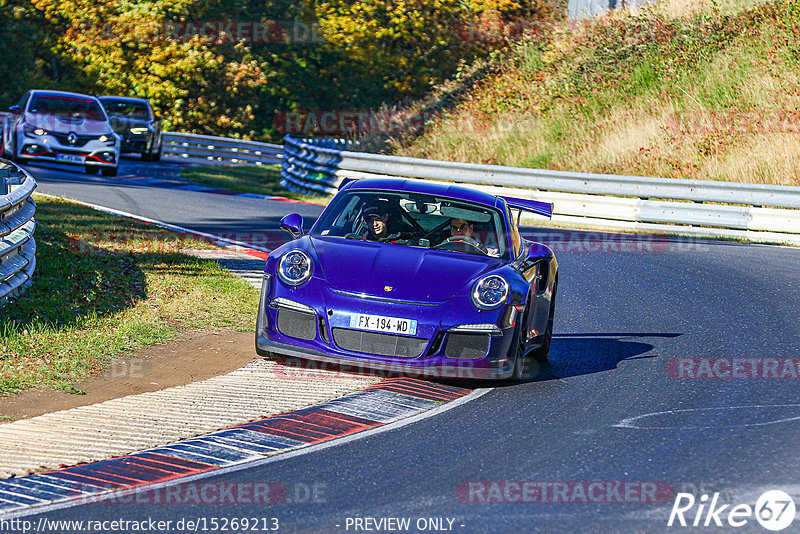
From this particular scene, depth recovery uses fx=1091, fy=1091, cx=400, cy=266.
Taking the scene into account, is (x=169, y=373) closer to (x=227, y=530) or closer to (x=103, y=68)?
(x=227, y=530)

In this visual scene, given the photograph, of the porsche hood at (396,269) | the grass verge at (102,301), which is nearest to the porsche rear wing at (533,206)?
the porsche hood at (396,269)

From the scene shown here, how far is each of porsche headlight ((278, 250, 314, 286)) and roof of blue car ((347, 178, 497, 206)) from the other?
1.32 metres

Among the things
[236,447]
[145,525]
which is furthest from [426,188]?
[145,525]

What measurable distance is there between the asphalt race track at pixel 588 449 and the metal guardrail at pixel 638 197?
750 cm

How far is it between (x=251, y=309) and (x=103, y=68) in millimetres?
36671

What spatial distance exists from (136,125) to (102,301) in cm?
2027

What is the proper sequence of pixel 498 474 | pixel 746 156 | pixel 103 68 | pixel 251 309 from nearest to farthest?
1. pixel 498 474
2. pixel 251 309
3. pixel 746 156
4. pixel 103 68

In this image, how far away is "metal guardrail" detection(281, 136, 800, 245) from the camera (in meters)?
18.6

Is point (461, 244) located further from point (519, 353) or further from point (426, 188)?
point (519, 353)

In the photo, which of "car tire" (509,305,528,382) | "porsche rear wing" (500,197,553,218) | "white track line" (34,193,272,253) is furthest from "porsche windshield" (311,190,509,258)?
"white track line" (34,193,272,253)

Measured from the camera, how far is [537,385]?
786cm

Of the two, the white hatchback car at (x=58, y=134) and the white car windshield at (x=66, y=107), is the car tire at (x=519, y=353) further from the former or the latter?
the white car windshield at (x=66, y=107)

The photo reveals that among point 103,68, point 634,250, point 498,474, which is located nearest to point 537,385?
point 498,474

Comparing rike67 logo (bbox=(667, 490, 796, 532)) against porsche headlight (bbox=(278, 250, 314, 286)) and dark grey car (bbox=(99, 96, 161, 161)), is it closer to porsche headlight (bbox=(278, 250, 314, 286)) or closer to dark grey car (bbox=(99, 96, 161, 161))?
porsche headlight (bbox=(278, 250, 314, 286))
